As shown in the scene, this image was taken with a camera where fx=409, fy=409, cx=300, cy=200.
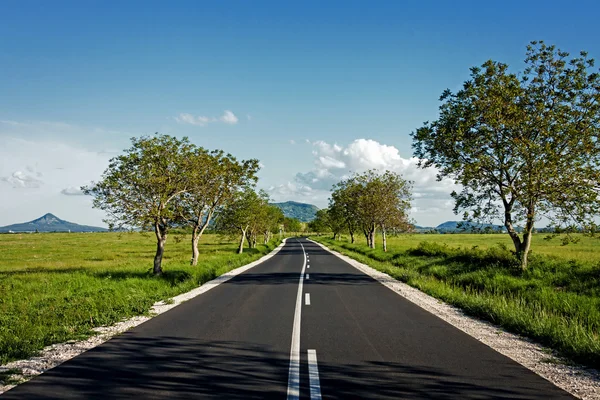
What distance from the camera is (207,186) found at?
992 inches

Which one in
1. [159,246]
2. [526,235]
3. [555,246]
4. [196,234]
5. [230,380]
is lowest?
[230,380]

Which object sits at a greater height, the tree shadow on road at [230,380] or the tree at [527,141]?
the tree at [527,141]

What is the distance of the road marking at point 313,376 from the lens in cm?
491

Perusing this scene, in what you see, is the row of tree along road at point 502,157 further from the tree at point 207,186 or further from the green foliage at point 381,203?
the green foliage at point 381,203

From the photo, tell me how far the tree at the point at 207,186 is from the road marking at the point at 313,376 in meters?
15.8

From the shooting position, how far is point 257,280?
18500 mm

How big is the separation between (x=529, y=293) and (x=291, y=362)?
413 inches

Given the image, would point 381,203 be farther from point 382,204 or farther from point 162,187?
point 162,187

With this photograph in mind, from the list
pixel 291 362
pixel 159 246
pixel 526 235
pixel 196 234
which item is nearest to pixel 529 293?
pixel 526 235

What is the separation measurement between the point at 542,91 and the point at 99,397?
1861 cm

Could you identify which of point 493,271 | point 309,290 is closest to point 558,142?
point 493,271

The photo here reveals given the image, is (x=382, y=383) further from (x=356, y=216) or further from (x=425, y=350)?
(x=356, y=216)

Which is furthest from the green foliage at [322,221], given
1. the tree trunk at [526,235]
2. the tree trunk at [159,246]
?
the tree trunk at [526,235]

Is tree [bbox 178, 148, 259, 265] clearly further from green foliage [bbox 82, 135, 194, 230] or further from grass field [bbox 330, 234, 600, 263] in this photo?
grass field [bbox 330, 234, 600, 263]
